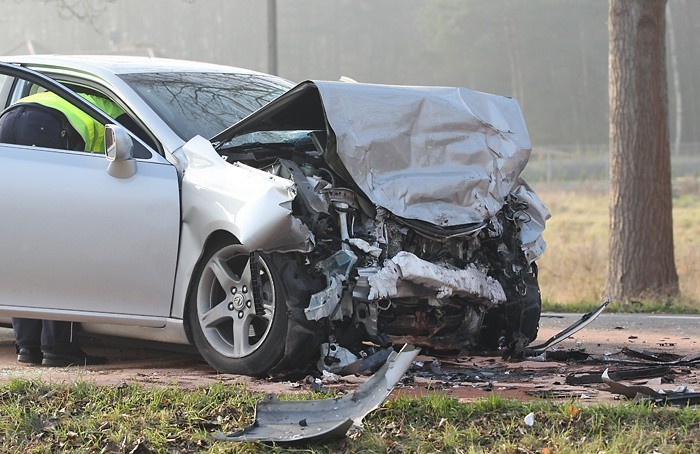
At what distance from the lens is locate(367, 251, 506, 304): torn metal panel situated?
6207mm

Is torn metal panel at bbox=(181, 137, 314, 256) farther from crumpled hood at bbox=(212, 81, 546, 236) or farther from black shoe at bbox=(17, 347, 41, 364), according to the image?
black shoe at bbox=(17, 347, 41, 364)

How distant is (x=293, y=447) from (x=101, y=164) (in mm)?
2446

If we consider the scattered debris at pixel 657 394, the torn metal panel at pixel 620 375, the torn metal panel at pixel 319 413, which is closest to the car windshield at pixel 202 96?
the torn metal panel at pixel 319 413

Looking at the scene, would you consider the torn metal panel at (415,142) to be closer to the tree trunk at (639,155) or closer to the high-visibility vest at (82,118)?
the high-visibility vest at (82,118)

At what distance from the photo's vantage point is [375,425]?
5.02 m

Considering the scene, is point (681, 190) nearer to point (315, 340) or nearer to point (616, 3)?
point (616, 3)

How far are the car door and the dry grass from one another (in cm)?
639

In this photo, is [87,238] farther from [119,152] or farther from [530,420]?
[530,420]

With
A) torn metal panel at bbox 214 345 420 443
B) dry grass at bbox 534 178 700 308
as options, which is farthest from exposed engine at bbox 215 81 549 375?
dry grass at bbox 534 178 700 308

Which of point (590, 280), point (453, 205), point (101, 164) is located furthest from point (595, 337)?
point (590, 280)

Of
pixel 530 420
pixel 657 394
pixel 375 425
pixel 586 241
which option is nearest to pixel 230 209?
pixel 375 425

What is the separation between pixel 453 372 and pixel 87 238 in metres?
2.09

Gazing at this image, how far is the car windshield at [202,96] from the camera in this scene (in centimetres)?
705

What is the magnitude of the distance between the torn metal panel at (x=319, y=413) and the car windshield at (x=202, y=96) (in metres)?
2.17
